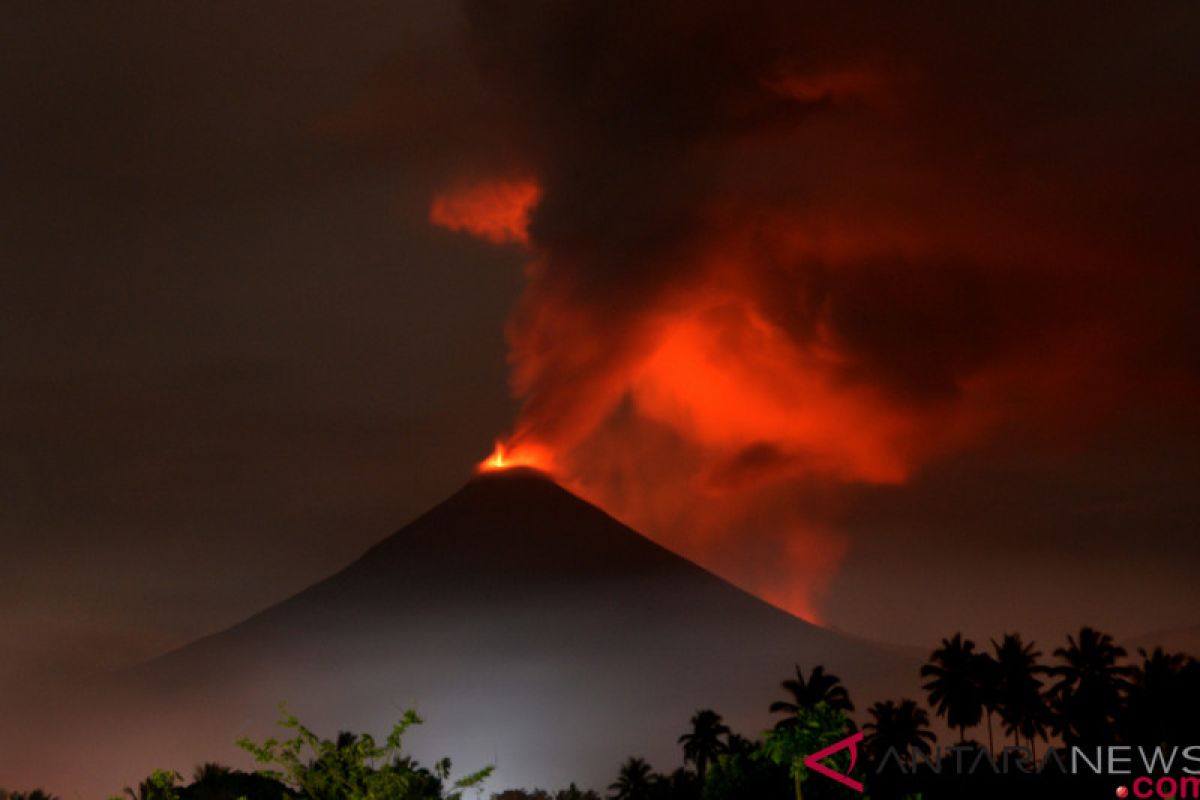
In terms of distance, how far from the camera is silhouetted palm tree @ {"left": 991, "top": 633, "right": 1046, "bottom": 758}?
146m

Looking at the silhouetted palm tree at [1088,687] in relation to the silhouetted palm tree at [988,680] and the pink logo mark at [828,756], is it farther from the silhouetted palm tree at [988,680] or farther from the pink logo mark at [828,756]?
the pink logo mark at [828,756]

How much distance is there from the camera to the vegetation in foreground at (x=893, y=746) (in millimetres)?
36562

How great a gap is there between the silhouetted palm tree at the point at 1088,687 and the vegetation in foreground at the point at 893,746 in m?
0.12

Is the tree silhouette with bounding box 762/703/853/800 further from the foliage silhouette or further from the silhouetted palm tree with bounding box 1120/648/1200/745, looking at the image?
the silhouetted palm tree with bounding box 1120/648/1200/745

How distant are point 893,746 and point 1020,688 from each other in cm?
1702

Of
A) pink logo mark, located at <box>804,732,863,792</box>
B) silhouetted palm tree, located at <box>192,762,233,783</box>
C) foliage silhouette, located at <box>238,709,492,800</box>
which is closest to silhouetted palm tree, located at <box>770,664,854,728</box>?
silhouetted palm tree, located at <box>192,762,233,783</box>

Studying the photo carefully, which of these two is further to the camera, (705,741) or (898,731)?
(705,741)

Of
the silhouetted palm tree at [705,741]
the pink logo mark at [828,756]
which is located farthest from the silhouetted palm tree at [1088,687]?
the pink logo mark at [828,756]

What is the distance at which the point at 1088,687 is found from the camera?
137m

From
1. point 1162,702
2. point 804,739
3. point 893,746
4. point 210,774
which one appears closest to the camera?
point 804,739

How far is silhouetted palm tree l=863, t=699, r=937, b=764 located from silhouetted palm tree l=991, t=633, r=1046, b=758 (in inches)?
316

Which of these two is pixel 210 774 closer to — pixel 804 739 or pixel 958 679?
pixel 804 739

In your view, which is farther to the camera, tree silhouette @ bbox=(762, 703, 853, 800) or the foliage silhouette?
tree silhouette @ bbox=(762, 703, 853, 800)

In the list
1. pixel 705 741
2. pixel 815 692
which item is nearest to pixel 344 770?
pixel 815 692
